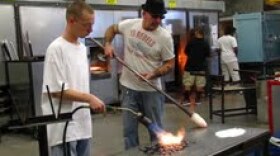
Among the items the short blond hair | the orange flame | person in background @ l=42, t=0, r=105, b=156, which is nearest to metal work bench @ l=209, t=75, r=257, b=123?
the orange flame

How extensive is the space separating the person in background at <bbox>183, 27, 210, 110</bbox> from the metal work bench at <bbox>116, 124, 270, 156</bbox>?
177 inches

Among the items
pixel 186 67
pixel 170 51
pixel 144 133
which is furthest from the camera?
pixel 186 67

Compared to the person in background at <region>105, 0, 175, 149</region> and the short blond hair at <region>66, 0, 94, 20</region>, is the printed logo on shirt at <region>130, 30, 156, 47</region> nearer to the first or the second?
the person in background at <region>105, 0, 175, 149</region>

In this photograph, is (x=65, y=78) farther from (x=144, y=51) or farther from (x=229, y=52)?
(x=229, y=52)

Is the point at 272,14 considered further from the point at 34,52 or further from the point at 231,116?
the point at 34,52

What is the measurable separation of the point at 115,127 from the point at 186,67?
6.62ft

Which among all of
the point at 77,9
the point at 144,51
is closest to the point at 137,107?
the point at 144,51

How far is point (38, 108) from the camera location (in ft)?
18.7

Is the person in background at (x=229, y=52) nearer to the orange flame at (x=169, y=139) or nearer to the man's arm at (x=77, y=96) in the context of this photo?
the orange flame at (x=169, y=139)

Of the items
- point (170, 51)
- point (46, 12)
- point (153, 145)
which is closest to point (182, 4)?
point (46, 12)

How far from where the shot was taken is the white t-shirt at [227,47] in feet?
28.9

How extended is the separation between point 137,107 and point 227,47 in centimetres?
605

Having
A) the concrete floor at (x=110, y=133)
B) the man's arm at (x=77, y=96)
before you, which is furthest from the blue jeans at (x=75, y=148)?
the concrete floor at (x=110, y=133)

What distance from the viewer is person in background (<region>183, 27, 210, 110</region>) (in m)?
7.23
